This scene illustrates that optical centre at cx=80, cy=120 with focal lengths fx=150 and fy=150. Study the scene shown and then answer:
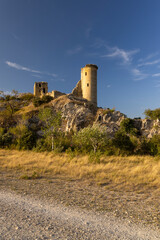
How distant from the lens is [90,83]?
152ft

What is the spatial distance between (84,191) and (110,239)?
3.63 meters

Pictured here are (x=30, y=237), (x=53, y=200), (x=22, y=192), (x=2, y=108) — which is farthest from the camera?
(x=2, y=108)

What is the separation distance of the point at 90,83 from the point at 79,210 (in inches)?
1717

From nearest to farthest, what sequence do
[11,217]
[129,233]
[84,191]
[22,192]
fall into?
[129,233]
[11,217]
[22,192]
[84,191]

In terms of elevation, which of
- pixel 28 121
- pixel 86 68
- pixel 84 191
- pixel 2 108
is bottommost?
pixel 84 191

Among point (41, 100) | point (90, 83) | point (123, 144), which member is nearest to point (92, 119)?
point (123, 144)

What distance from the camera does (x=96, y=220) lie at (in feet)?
14.8

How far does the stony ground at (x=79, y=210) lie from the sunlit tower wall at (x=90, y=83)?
39694mm

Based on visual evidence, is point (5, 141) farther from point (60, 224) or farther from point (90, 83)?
point (90, 83)

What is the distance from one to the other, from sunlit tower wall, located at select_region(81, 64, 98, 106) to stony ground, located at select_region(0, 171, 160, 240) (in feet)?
130

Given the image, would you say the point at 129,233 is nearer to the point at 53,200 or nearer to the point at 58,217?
the point at 58,217

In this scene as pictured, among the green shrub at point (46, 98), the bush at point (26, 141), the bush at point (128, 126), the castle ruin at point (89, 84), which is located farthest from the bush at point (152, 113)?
the bush at point (26, 141)

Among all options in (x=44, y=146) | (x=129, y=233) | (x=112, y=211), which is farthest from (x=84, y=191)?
(x=44, y=146)

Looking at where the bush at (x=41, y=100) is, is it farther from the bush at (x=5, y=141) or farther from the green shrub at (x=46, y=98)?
the bush at (x=5, y=141)
